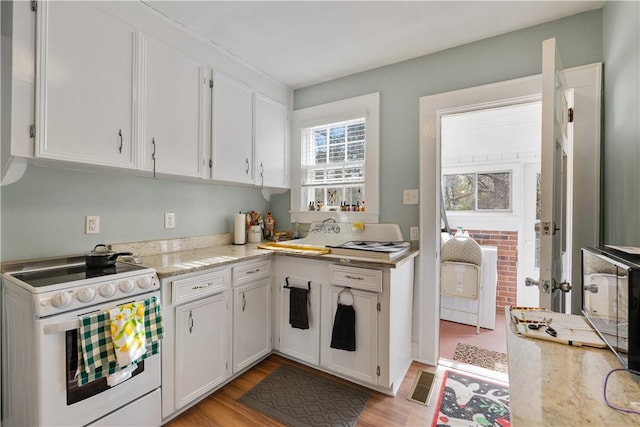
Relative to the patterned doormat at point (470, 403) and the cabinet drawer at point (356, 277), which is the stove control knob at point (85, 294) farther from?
the patterned doormat at point (470, 403)

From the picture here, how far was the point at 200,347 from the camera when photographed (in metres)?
1.82

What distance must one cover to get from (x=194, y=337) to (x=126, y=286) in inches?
22.7

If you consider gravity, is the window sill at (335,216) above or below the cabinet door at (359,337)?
above

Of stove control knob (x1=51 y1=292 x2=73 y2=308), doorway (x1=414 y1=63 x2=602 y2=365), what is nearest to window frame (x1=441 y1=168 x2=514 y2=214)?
doorway (x1=414 y1=63 x2=602 y2=365)

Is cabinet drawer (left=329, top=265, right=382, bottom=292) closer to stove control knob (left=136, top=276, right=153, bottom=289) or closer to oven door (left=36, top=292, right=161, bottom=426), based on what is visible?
stove control knob (left=136, top=276, right=153, bottom=289)

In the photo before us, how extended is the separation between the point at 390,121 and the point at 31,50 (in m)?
2.32

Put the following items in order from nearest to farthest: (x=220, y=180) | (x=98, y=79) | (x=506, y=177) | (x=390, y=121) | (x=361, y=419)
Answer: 1. (x=98, y=79)
2. (x=361, y=419)
3. (x=220, y=180)
4. (x=390, y=121)
5. (x=506, y=177)

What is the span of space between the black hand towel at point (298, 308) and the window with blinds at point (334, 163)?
39.7 inches

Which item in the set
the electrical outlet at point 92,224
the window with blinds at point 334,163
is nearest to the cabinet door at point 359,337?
the window with blinds at point 334,163

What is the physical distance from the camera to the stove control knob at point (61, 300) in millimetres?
1209

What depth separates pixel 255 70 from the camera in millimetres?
2619

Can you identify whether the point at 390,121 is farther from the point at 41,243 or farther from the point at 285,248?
the point at 41,243

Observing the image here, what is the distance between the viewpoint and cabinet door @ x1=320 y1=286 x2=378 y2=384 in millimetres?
1957

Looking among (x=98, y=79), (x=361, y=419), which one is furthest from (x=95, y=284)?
(x=361, y=419)
